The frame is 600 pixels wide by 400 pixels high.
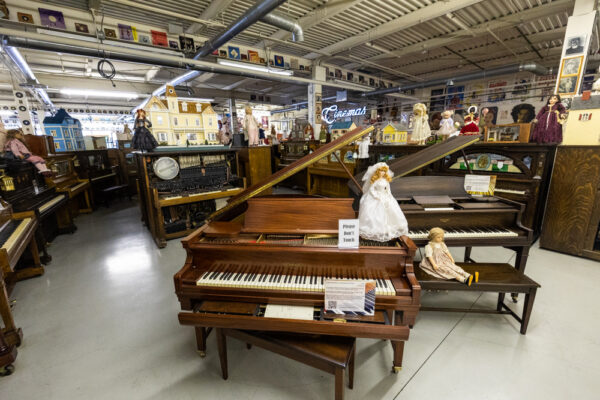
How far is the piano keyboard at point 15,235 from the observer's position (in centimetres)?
222

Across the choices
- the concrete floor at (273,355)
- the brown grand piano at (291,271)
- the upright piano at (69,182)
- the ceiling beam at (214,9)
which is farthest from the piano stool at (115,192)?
the brown grand piano at (291,271)

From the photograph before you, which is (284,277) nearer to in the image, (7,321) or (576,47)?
(7,321)

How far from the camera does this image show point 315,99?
907 cm

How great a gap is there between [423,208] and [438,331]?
115cm

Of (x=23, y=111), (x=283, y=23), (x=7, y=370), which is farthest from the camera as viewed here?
(x=23, y=111)

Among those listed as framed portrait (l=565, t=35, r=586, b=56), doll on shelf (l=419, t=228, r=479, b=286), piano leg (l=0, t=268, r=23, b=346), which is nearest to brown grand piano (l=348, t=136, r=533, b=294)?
doll on shelf (l=419, t=228, r=479, b=286)

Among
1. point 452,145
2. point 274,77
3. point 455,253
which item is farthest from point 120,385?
point 274,77

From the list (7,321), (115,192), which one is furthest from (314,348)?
(115,192)

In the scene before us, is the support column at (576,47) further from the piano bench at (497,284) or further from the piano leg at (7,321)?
the piano leg at (7,321)

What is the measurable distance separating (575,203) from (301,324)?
453 centimetres

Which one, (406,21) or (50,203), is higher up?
(406,21)

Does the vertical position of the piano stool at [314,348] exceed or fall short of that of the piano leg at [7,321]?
it exceeds it

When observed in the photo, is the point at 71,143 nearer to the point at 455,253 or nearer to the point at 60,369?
the point at 60,369

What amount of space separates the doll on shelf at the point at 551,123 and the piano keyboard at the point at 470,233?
2336 mm
